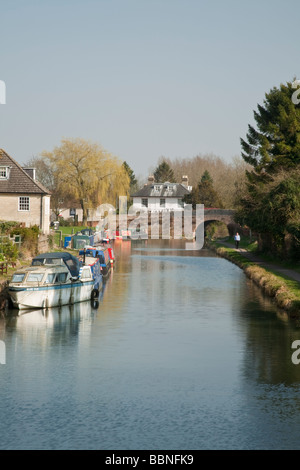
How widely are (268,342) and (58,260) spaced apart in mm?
12661

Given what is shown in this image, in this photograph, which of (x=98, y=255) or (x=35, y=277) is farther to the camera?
(x=98, y=255)

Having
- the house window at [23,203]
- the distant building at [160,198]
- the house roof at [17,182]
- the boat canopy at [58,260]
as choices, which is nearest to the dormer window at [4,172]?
the house roof at [17,182]

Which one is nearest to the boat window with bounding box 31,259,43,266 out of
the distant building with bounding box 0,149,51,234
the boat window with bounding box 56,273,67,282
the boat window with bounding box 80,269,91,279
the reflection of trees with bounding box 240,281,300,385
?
the boat window with bounding box 80,269,91,279

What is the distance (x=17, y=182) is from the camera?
62375 mm

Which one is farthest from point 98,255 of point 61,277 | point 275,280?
point 61,277

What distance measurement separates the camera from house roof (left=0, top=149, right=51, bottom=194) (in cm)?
6188

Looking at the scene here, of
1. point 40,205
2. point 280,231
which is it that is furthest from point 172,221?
point 280,231

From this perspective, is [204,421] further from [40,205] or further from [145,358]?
[40,205]

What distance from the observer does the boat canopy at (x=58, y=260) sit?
33781 millimetres

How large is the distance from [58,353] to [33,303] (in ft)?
23.6

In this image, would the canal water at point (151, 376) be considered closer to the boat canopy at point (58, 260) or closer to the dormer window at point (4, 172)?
the boat canopy at point (58, 260)

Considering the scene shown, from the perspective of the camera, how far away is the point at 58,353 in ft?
77.6

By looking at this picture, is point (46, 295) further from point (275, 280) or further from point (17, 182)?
point (17, 182)

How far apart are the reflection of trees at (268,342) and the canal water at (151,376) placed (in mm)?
40
